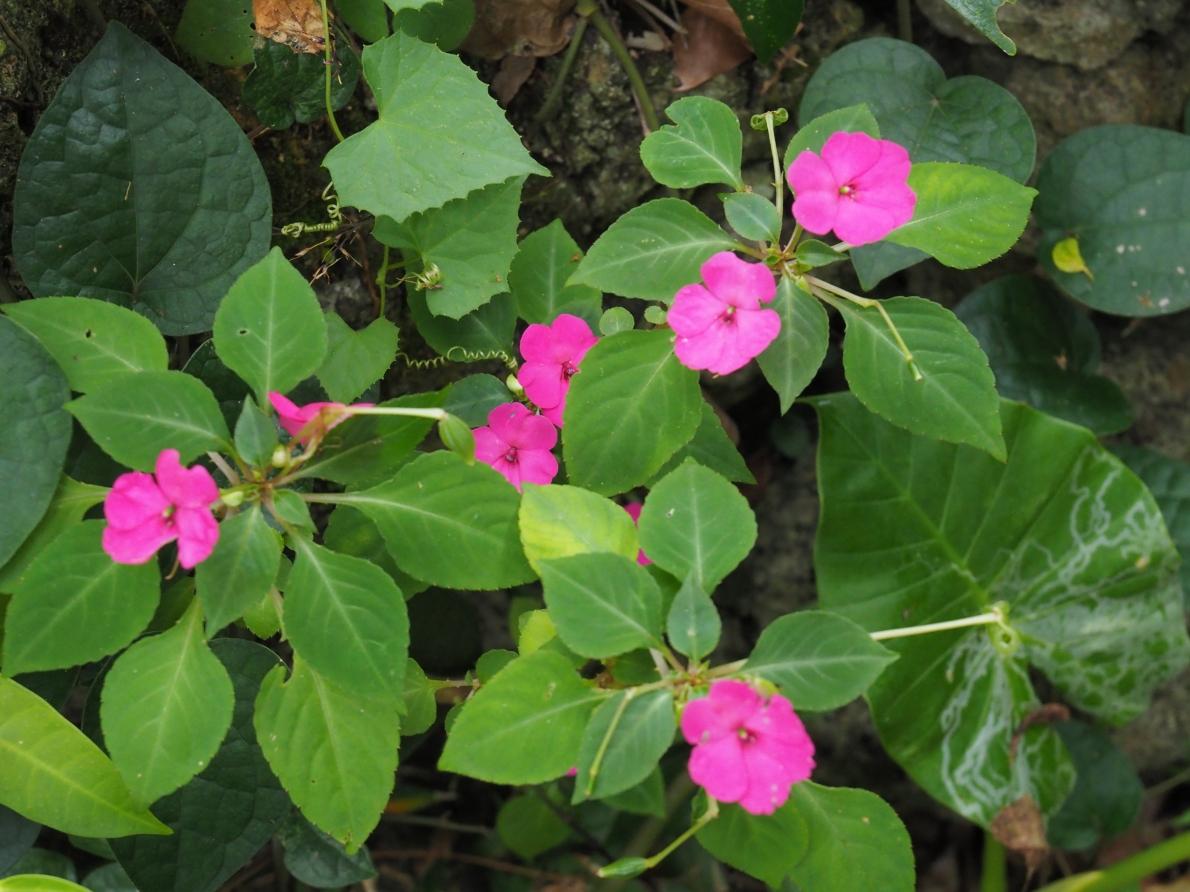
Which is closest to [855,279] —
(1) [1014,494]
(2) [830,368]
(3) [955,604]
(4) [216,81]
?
(2) [830,368]

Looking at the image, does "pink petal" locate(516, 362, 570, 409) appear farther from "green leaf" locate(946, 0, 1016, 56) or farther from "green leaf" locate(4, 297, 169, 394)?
"green leaf" locate(946, 0, 1016, 56)

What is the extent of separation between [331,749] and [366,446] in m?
0.32

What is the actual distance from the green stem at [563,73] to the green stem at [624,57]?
0.02 metres

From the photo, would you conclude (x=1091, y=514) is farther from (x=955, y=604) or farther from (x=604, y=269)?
(x=604, y=269)

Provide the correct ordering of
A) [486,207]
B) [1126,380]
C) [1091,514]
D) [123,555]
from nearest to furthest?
1. [123,555]
2. [486,207]
3. [1091,514]
4. [1126,380]

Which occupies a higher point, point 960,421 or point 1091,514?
point 960,421

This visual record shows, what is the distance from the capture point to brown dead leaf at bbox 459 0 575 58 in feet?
4.27

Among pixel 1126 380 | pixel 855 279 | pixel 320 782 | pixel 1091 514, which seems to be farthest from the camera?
pixel 1126 380

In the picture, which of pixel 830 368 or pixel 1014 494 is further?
pixel 830 368

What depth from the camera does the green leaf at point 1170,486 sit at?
1.63 m

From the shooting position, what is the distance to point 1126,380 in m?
1.77

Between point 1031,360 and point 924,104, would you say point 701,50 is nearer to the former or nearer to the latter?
point 924,104

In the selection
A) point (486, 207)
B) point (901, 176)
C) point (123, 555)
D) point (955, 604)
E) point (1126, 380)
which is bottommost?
point (955, 604)

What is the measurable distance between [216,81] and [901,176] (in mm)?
895
